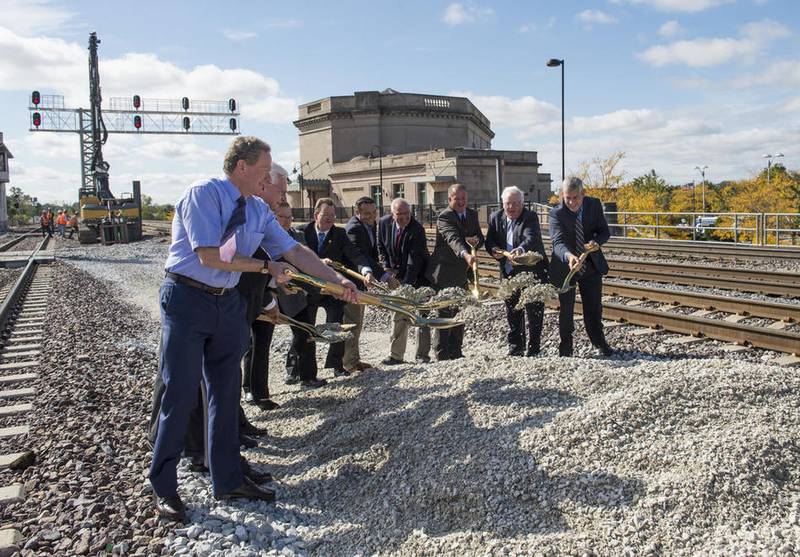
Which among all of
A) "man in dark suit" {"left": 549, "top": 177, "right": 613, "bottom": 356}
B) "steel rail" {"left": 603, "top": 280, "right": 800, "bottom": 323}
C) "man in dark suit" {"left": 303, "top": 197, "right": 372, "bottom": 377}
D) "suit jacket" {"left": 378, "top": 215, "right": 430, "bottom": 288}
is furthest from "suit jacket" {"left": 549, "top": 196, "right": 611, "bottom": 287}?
"steel rail" {"left": 603, "top": 280, "right": 800, "bottom": 323}

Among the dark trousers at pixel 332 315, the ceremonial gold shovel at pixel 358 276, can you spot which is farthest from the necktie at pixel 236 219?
the dark trousers at pixel 332 315

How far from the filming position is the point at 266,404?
650 centimetres

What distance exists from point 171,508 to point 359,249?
13.7ft

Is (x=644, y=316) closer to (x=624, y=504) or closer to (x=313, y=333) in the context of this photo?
(x=313, y=333)

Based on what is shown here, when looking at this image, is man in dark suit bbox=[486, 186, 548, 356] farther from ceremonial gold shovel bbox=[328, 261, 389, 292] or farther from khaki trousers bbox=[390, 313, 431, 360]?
ceremonial gold shovel bbox=[328, 261, 389, 292]

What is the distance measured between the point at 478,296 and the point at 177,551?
4.28m

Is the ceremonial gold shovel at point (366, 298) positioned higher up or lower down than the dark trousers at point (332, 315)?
higher up

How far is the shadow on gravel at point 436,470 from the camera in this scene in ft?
12.2

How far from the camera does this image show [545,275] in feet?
25.8

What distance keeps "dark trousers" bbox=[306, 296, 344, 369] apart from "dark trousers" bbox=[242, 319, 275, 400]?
32.2 inches

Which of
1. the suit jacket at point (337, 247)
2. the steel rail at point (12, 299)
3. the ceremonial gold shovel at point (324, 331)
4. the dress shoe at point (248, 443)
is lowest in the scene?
the dress shoe at point (248, 443)

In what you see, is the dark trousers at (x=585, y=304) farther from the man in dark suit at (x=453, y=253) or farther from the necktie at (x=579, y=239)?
the man in dark suit at (x=453, y=253)

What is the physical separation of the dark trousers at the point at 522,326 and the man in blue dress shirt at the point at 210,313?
13.1 feet

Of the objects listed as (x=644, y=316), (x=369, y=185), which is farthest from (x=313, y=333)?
(x=369, y=185)
